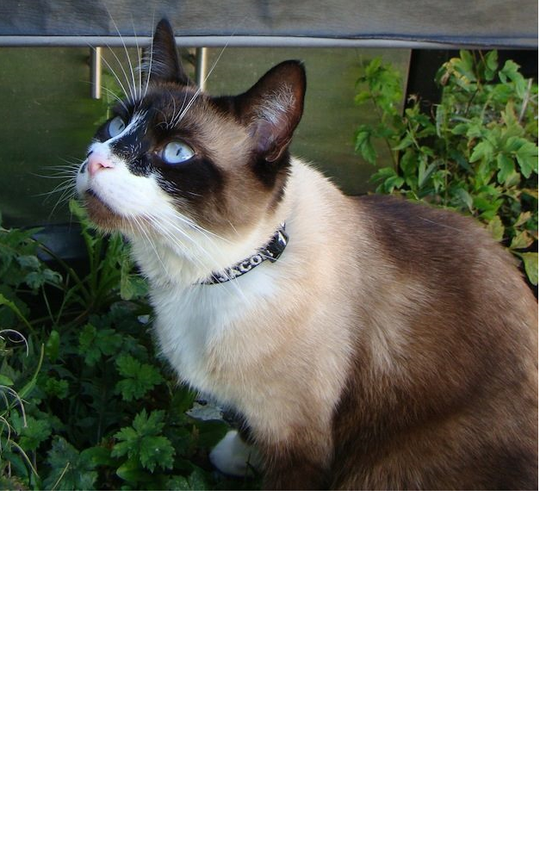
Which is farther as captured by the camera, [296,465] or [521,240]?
[521,240]

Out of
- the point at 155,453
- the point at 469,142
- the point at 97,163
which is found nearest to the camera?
the point at 97,163

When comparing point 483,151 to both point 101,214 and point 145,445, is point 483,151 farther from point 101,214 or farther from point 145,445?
point 101,214

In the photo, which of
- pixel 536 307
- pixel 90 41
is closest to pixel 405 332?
pixel 536 307

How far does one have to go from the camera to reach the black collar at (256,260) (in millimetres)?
1753

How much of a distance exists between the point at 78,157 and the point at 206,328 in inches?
49.1

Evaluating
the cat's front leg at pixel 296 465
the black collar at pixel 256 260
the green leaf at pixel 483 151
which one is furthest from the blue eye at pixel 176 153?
the green leaf at pixel 483 151

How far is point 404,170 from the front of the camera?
295 centimetres

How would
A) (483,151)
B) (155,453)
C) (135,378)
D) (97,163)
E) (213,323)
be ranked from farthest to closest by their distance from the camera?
(483,151) < (135,378) < (155,453) < (213,323) < (97,163)

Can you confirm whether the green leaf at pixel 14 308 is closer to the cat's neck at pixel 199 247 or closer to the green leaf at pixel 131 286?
the green leaf at pixel 131 286

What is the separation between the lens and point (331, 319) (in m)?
1.83

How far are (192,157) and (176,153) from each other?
1.2 inches

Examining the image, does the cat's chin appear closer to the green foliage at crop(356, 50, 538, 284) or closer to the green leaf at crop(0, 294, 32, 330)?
the green leaf at crop(0, 294, 32, 330)

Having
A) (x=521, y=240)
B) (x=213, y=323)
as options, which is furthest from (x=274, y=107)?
(x=521, y=240)

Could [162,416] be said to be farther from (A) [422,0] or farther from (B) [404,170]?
(B) [404,170]
